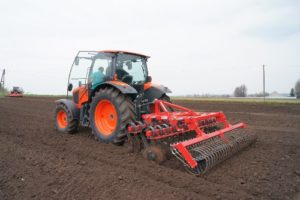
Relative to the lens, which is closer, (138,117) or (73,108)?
(138,117)

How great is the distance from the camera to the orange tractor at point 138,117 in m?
4.46

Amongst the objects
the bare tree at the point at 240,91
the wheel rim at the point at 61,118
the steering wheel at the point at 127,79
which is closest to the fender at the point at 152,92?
the steering wheel at the point at 127,79

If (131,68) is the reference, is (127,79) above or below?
below

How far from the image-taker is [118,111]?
5.42m

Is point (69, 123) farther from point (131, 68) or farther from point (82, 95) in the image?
point (131, 68)

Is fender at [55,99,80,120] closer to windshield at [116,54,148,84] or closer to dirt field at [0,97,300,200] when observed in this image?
dirt field at [0,97,300,200]

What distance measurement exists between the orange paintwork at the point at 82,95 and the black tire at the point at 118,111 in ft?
2.37

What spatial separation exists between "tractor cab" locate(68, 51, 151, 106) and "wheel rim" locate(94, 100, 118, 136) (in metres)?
0.43

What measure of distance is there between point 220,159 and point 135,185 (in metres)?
1.59

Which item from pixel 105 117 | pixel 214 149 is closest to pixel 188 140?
pixel 214 149

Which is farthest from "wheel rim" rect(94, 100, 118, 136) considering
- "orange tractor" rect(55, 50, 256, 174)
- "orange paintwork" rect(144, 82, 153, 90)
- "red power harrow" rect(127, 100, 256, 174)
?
"orange paintwork" rect(144, 82, 153, 90)

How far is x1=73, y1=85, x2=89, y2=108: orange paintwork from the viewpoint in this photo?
659 cm

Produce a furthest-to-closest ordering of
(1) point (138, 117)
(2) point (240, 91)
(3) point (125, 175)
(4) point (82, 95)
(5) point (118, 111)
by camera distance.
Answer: (2) point (240, 91)
(4) point (82, 95)
(1) point (138, 117)
(5) point (118, 111)
(3) point (125, 175)

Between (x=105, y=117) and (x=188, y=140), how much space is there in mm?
2373
